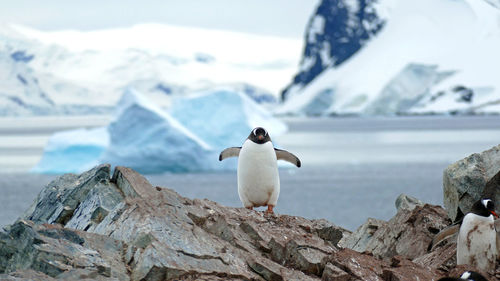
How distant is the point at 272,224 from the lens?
24.2 feet

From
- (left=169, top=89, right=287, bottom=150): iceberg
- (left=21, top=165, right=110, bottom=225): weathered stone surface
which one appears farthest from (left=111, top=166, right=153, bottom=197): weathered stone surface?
(left=169, top=89, right=287, bottom=150): iceberg

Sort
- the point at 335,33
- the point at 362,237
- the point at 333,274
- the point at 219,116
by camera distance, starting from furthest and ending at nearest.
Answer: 1. the point at 335,33
2. the point at 219,116
3. the point at 362,237
4. the point at 333,274

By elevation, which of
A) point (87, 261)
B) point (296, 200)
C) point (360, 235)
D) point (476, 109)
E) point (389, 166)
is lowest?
point (476, 109)

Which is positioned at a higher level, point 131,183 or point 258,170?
point 131,183

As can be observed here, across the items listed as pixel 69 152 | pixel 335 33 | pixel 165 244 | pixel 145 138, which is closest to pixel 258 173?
pixel 165 244

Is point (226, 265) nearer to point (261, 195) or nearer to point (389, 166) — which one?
point (261, 195)

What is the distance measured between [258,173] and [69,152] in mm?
23094

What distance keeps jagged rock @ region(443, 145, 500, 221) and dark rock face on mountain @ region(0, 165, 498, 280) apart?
474 millimetres

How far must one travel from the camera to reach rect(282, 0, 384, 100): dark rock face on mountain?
584 ft

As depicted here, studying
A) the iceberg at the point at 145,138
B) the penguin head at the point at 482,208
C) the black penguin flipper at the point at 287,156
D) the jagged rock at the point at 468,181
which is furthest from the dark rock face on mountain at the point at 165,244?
the iceberg at the point at 145,138

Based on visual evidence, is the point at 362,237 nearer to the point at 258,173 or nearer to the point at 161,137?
the point at 258,173

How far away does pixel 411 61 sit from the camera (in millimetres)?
128000

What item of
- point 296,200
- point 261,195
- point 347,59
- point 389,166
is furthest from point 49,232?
point 347,59

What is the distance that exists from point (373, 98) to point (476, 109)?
16.3 metres
